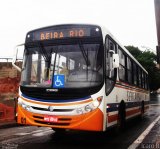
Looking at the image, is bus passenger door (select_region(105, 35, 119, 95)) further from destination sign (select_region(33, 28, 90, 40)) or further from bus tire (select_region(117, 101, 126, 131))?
bus tire (select_region(117, 101, 126, 131))

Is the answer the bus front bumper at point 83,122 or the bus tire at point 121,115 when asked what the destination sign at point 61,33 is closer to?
the bus front bumper at point 83,122

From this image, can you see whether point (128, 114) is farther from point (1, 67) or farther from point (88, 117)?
point (1, 67)

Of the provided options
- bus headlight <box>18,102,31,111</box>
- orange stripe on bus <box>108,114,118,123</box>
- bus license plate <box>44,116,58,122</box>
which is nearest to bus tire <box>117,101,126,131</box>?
orange stripe on bus <box>108,114,118,123</box>

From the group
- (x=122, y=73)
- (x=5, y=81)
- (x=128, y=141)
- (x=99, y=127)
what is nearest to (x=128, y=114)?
(x=122, y=73)

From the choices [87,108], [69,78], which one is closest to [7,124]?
[69,78]

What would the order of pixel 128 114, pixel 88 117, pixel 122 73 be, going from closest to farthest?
1. pixel 88 117
2. pixel 122 73
3. pixel 128 114

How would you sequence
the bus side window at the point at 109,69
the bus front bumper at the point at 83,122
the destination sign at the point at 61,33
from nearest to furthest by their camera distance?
the bus front bumper at the point at 83,122
the bus side window at the point at 109,69
the destination sign at the point at 61,33

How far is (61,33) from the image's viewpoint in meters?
8.77

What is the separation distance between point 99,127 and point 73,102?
0.89m

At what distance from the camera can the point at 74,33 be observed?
8.62m

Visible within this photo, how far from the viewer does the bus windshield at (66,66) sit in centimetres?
807

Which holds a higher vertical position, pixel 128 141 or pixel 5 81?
pixel 5 81

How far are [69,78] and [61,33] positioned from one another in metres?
1.41

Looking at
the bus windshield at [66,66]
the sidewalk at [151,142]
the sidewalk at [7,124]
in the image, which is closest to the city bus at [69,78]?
the bus windshield at [66,66]
